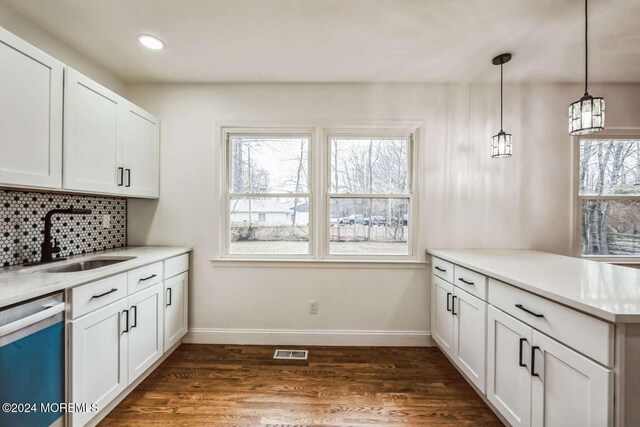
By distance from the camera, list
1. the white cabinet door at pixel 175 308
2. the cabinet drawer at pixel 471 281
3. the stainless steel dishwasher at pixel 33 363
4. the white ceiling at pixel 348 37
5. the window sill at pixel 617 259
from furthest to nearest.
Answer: the window sill at pixel 617 259
the white cabinet door at pixel 175 308
the cabinet drawer at pixel 471 281
the white ceiling at pixel 348 37
the stainless steel dishwasher at pixel 33 363

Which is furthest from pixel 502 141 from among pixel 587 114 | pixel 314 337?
pixel 314 337

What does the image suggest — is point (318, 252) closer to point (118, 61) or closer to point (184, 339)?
point (184, 339)

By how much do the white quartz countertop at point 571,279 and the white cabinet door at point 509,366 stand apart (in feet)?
0.80

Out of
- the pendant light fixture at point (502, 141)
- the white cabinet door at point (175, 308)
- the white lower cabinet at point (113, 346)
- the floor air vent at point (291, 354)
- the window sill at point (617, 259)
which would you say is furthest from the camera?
the window sill at point (617, 259)

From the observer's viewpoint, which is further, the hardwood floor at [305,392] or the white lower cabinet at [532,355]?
the hardwood floor at [305,392]

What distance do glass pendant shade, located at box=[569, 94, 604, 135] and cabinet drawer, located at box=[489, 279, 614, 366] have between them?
1002 millimetres

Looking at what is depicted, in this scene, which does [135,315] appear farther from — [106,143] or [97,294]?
[106,143]

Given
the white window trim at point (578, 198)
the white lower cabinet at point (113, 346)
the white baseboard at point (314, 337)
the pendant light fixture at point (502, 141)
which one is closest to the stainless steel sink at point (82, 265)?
the white lower cabinet at point (113, 346)

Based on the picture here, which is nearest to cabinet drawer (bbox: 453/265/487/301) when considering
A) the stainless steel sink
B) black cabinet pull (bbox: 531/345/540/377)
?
black cabinet pull (bbox: 531/345/540/377)

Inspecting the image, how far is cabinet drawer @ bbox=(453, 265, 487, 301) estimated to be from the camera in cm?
188

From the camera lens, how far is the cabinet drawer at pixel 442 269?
2.35 metres

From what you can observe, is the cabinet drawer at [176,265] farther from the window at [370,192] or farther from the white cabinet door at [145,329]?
the window at [370,192]

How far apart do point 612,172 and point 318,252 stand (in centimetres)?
295

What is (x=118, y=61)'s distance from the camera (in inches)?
95.0
